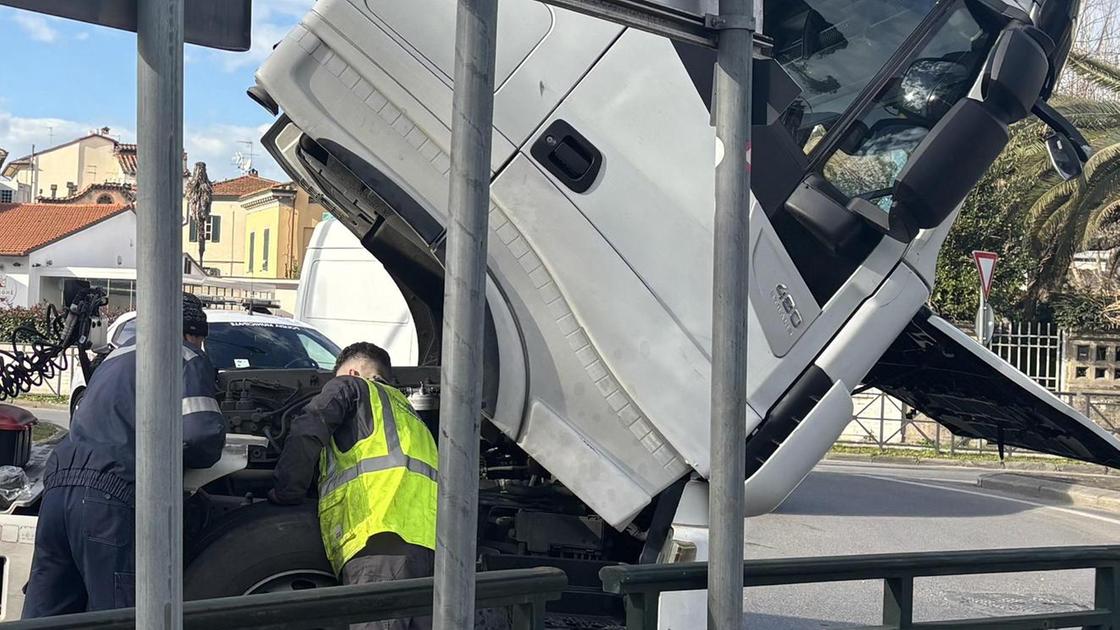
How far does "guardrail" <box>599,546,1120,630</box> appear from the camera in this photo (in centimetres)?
318

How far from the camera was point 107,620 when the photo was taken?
237cm

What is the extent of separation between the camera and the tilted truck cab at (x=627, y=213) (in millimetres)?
4172

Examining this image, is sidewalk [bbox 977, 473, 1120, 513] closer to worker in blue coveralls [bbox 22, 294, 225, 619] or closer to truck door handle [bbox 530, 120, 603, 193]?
truck door handle [bbox 530, 120, 603, 193]

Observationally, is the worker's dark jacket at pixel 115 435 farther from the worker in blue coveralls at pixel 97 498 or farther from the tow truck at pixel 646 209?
the tow truck at pixel 646 209

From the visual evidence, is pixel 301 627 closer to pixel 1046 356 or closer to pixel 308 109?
pixel 308 109

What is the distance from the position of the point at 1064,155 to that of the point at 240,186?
63.9 meters

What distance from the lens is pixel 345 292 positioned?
10656 millimetres

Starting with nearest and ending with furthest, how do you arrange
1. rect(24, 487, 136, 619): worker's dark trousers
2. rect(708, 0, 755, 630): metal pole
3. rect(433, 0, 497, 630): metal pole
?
1. rect(433, 0, 497, 630): metal pole
2. rect(708, 0, 755, 630): metal pole
3. rect(24, 487, 136, 619): worker's dark trousers

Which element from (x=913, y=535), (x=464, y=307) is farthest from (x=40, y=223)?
(x=464, y=307)

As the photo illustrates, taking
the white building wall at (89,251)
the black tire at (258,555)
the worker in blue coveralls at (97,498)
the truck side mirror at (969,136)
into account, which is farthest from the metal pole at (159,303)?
the white building wall at (89,251)

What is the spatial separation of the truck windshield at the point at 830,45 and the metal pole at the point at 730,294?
1822 mm

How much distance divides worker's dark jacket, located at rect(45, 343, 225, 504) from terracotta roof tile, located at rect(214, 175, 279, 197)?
60.2 m

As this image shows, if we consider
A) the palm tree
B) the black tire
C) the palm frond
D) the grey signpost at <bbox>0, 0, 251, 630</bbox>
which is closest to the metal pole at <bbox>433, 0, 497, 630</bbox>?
the grey signpost at <bbox>0, 0, 251, 630</bbox>

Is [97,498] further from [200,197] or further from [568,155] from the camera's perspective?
[200,197]
